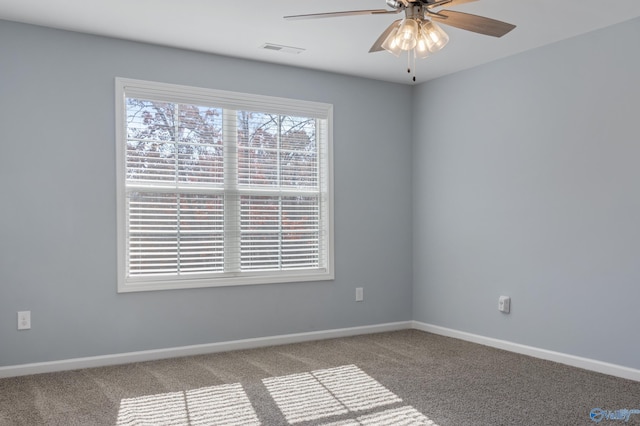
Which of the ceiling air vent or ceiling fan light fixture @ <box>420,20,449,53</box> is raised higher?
the ceiling air vent

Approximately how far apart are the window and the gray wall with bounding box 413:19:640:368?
3.43 ft

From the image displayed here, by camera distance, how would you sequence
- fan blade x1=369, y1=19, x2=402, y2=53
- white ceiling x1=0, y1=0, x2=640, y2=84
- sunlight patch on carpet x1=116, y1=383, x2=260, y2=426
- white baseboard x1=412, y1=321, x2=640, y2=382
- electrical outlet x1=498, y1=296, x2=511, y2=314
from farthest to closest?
electrical outlet x1=498, y1=296, x2=511, y2=314 < white baseboard x1=412, y1=321, x2=640, y2=382 < white ceiling x1=0, y1=0, x2=640, y2=84 < sunlight patch on carpet x1=116, y1=383, x2=260, y2=426 < fan blade x1=369, y1=19, x2=402, y2=53

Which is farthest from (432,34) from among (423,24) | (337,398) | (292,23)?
(337,398)

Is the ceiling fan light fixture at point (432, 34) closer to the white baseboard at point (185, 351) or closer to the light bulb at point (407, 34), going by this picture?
the light bulb at point (407, 34)

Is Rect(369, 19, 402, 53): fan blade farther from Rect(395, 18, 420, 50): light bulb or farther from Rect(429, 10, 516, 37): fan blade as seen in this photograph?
Rect(429, 10, 516, 37): fan blade

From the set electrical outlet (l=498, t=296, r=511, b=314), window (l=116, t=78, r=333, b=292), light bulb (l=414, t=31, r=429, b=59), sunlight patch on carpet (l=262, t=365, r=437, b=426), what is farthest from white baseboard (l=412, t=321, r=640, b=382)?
light bulb (l=414, t=31, r=429, b=59)

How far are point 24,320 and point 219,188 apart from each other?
1641mm

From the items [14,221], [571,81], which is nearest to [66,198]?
[14,221]

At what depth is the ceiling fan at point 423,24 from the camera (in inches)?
90.6

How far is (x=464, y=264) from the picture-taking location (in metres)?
4.68

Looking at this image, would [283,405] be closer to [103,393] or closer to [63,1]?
[103,393]

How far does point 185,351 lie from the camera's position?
4.08 metres

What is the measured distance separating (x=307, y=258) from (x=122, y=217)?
5.27 feet

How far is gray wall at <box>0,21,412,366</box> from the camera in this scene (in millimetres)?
3533
